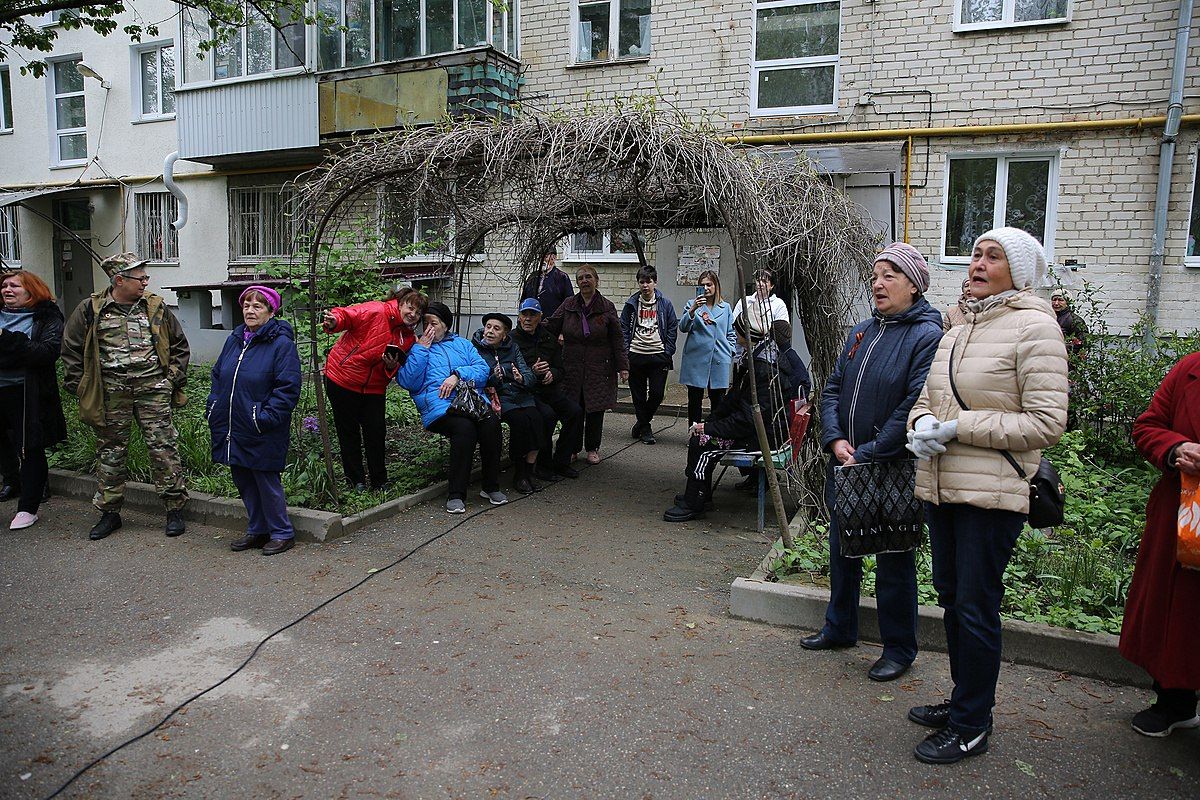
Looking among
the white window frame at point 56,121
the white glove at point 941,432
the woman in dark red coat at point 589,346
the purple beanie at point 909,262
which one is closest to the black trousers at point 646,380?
the woman in dark red coat at point 589,346

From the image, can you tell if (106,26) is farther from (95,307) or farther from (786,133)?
(786,133)

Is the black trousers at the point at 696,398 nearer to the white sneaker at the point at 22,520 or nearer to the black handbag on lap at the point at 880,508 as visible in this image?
the black handbag on lap at the point at 880,508

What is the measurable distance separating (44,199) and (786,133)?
16.3 meters

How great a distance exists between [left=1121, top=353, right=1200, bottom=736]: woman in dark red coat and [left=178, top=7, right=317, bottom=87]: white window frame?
13227 millimetres

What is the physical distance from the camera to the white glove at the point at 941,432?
9.92ft

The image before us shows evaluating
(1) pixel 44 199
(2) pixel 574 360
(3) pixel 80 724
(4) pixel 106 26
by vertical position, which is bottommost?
(3) pixel 80 724

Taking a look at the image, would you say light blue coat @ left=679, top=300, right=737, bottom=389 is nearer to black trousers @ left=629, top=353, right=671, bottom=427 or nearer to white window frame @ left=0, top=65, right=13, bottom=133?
black trousers @ left=629, top=353, right=671, bottom=427

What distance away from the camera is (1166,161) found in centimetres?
972

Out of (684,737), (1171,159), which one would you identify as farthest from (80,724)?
(1171,159)

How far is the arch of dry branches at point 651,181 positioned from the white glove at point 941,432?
2.28 meters

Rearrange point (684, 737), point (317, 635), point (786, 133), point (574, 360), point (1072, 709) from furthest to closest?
point (786, 133)
point (574, 360)
point (317, 635)
point (1072, 709)
point (684, 737)

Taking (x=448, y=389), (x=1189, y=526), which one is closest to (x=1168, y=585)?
(x=1189, y=526)

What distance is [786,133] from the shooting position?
38.3ft

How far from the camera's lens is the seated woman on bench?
6.04 m
